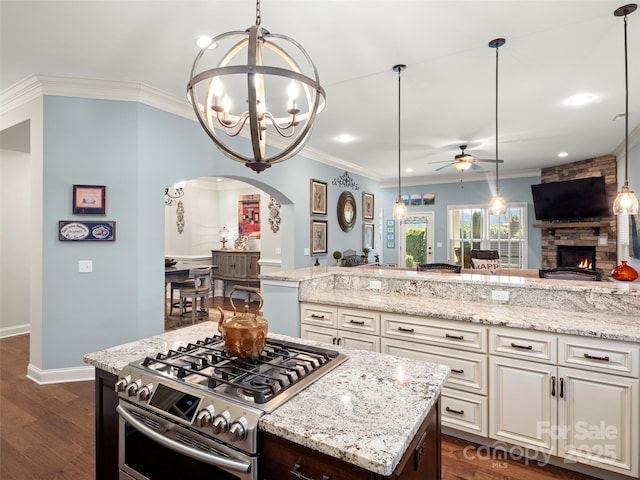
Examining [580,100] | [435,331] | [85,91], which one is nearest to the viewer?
[435,331]

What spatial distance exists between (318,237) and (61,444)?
14.3 ft

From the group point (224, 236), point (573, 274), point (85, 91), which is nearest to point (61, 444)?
point (85, 91)

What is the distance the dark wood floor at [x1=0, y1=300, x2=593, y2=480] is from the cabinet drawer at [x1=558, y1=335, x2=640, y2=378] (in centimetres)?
71

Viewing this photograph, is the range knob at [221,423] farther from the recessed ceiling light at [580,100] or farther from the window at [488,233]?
the window at [488,233]

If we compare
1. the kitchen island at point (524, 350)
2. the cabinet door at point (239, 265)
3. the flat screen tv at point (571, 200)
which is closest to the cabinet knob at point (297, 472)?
the kitchen island at point (524, 350)

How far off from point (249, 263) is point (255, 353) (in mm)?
6222

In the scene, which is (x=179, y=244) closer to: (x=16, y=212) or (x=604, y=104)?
(x=16, y=212)

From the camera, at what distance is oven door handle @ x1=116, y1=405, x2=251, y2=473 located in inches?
41.4

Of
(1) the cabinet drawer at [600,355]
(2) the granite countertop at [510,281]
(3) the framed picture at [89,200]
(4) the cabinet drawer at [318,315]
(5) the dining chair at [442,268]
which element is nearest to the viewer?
(1) the cabinet drawer at [600,355]

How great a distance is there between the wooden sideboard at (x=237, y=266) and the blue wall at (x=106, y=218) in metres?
3.76

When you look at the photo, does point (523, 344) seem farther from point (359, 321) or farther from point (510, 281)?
point (359, 321)

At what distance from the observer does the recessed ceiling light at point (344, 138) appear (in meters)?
5.16

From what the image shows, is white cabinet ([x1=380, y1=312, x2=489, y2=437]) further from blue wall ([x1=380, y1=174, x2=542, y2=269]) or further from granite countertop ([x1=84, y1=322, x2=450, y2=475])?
blue wall ([x1=380, y1=174, x2=542, y2=269])

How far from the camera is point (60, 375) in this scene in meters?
3.33
